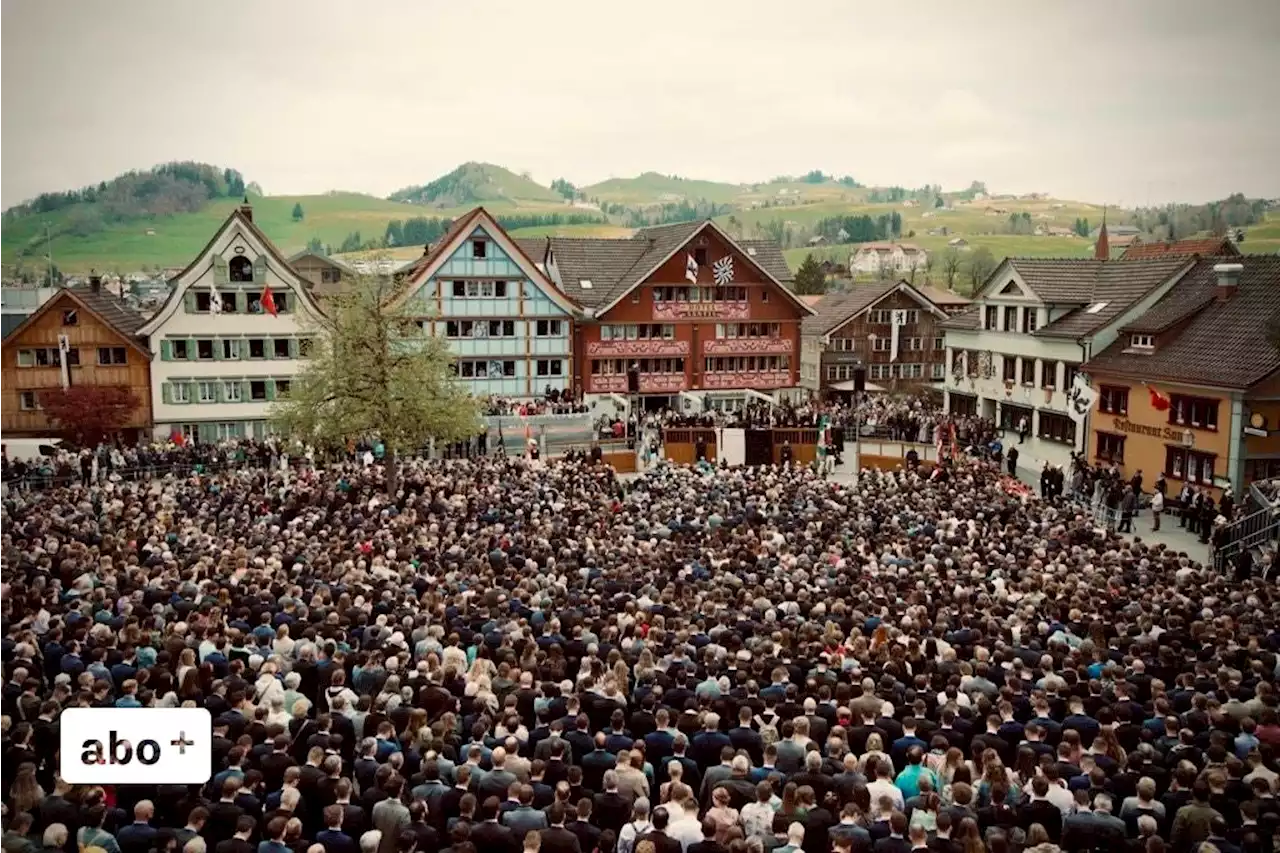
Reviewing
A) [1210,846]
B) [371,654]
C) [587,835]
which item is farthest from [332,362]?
[1210,846]

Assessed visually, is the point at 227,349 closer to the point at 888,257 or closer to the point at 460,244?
the point at 460,244

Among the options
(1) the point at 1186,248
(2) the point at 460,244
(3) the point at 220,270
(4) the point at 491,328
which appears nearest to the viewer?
(3) the point at 220,270

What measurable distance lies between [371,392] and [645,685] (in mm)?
23162

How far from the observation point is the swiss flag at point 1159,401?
3553cm

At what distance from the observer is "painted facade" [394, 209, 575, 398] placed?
167ft

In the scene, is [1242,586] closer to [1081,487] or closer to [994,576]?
[994,576]

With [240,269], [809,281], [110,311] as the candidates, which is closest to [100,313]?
[110,311]

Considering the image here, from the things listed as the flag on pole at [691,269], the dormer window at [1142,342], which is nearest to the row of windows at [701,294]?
the flag on pole at [691,269]

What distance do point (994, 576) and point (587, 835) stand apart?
12.2 m

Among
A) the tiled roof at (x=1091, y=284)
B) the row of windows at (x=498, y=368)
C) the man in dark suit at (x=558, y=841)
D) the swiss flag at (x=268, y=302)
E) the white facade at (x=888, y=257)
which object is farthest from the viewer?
the white facade at (x=888, y=257)

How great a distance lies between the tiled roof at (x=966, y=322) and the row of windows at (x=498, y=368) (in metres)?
19.9

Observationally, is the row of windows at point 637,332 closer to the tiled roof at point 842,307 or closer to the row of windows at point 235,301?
the row of windows at point 235,301

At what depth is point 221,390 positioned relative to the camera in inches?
1866

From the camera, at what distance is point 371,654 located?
13.8 m
